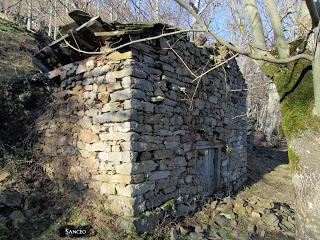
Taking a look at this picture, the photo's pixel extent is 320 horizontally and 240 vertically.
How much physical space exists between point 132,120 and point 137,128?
157 millimetres

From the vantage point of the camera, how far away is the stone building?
4938 millimetres

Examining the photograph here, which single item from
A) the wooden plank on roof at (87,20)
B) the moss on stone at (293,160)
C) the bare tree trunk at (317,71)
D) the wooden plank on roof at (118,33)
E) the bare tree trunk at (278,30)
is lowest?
the moss on stone at (293,160)

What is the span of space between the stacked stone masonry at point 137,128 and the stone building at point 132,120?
0.02 m

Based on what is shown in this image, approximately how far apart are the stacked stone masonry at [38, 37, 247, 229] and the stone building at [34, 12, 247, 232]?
2 centimetres

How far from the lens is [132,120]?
4.88 m

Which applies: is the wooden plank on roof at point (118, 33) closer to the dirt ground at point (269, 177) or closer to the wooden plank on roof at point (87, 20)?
the wooden plank on roof at point (87, 20)

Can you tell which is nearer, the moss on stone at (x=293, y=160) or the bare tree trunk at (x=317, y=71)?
the bare tree trunk at (x=317, y=71)

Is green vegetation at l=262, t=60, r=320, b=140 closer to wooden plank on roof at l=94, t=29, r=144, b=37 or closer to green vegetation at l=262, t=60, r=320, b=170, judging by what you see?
green vegetation at l=262, t=60, r=320, b=170

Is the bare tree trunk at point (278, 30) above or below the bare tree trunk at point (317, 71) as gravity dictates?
above

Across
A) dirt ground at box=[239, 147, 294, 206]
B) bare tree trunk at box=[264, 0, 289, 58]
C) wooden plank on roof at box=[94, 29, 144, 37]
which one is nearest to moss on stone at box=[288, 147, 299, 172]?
bare tree trunk at box=[264, 0, 289, 58]

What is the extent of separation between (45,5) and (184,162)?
18.9 metres

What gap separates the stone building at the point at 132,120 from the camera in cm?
494

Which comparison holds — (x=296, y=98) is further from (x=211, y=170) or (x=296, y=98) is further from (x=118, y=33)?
(x=211, y=170)

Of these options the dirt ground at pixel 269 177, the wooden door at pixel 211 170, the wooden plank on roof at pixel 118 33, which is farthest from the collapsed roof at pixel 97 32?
the dirt ground at pixel 269 177
